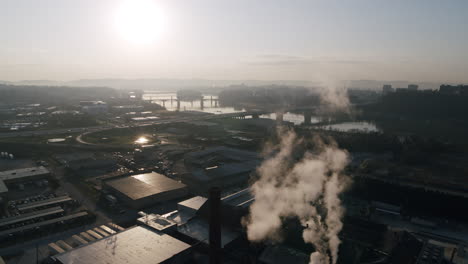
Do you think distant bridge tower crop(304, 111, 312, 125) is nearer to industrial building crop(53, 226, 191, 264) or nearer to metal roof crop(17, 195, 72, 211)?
metal roof crop(17, 195, 72, 211)

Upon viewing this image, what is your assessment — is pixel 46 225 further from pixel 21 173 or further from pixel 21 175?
pixel 21 173

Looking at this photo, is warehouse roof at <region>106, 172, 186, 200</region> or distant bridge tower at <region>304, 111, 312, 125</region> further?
distant bridge tower at <region>304, 111, 312, 125</region>

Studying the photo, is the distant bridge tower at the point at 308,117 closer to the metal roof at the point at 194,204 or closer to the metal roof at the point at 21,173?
the metal roof at the point at 194,204

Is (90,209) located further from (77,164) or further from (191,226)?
(77,164)

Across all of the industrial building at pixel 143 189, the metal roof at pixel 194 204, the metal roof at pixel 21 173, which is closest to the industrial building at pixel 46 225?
the industrial building at pixel 143 189

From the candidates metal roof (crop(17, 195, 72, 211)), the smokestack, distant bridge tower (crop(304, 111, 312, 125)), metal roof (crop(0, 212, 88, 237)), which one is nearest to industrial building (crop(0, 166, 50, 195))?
metal roof (crop(17, 195, 72, 211))

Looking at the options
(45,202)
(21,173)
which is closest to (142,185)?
(45,202)
